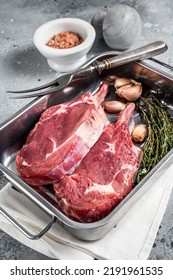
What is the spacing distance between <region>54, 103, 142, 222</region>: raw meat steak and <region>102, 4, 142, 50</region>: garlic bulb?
743 mm

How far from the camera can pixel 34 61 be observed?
90.4 inches

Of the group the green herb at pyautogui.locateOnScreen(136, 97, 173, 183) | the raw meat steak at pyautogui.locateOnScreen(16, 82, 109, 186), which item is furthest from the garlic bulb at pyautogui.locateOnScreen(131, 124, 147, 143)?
the raw meat steak at pyautogui.locateOnScreen(16, 82, 109, 186)

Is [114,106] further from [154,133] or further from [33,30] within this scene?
[33,30]

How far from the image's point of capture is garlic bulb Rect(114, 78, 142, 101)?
1829mm

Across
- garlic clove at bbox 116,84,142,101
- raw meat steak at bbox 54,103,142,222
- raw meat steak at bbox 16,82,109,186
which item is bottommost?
garlic clove at bbox 116,84,142,101

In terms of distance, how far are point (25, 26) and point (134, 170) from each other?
136 centimetres

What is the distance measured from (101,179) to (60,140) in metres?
0.22

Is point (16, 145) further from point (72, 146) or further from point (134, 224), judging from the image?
point (134, 224)

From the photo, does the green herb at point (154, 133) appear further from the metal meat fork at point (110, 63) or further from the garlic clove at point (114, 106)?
the metal meat fork at point (110, 63)

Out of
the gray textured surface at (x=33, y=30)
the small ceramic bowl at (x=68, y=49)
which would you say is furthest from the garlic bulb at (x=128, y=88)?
the gray textured surface at (x=33, y=30)

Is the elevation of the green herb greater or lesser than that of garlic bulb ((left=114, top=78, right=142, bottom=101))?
lesser

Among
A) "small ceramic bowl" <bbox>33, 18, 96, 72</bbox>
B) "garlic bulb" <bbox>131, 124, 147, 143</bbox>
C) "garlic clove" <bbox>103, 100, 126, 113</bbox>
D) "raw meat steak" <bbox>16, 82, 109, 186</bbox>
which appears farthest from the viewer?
"small ceramic bowl" <bbox>33, 18, 96, 72</bbox>

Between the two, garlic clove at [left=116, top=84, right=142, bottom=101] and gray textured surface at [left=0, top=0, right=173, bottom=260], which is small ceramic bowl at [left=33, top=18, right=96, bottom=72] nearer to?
gray textured surface at [left=0, top=0, right=173, bottom=260]

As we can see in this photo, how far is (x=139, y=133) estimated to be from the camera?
169cm
